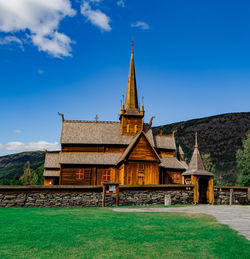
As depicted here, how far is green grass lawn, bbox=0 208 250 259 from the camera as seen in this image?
23.9 feet

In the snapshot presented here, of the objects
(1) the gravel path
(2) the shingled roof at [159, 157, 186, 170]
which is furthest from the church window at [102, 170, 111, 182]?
(1) the gravel path

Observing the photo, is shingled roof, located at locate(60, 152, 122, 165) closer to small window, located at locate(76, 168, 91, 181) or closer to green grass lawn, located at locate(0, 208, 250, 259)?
small window, located at locate(76, 168, 91, 181)

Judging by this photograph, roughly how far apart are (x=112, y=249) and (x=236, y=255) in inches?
126

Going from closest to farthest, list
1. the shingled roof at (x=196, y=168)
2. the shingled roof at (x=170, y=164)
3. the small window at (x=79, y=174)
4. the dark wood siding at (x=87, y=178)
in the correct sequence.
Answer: the shingled roof at (x=196, y=168) → the dark wood siding at (x=87, y=178) → the small window at (x=79, y=174) → the shingled roof at (x=170, y=164)

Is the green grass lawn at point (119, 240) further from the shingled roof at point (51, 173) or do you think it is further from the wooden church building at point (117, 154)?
the shingled roof at point (51, 173)

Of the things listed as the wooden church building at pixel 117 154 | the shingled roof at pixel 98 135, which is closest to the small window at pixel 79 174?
the wooden church building at pixel 117 154

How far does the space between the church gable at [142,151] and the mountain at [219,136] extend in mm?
73501

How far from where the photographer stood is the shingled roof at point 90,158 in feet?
119

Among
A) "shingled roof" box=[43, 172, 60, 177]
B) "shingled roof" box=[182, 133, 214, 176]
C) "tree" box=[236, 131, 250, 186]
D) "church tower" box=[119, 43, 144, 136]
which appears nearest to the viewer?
"shingled roof" box=[182, 133, 214, 176]

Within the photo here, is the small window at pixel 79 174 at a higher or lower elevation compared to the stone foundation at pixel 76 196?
higher

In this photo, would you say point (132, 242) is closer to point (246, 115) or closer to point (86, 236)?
point (86, 236)

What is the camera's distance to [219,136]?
5487 inches

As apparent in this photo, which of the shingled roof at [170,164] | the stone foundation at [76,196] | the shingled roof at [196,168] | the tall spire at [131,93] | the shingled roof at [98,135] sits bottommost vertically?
the stone foundation at [76,196]

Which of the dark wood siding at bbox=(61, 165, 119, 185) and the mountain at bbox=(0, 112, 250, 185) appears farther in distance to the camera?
the mountain at bbox=(0, 112, 250, 185)
